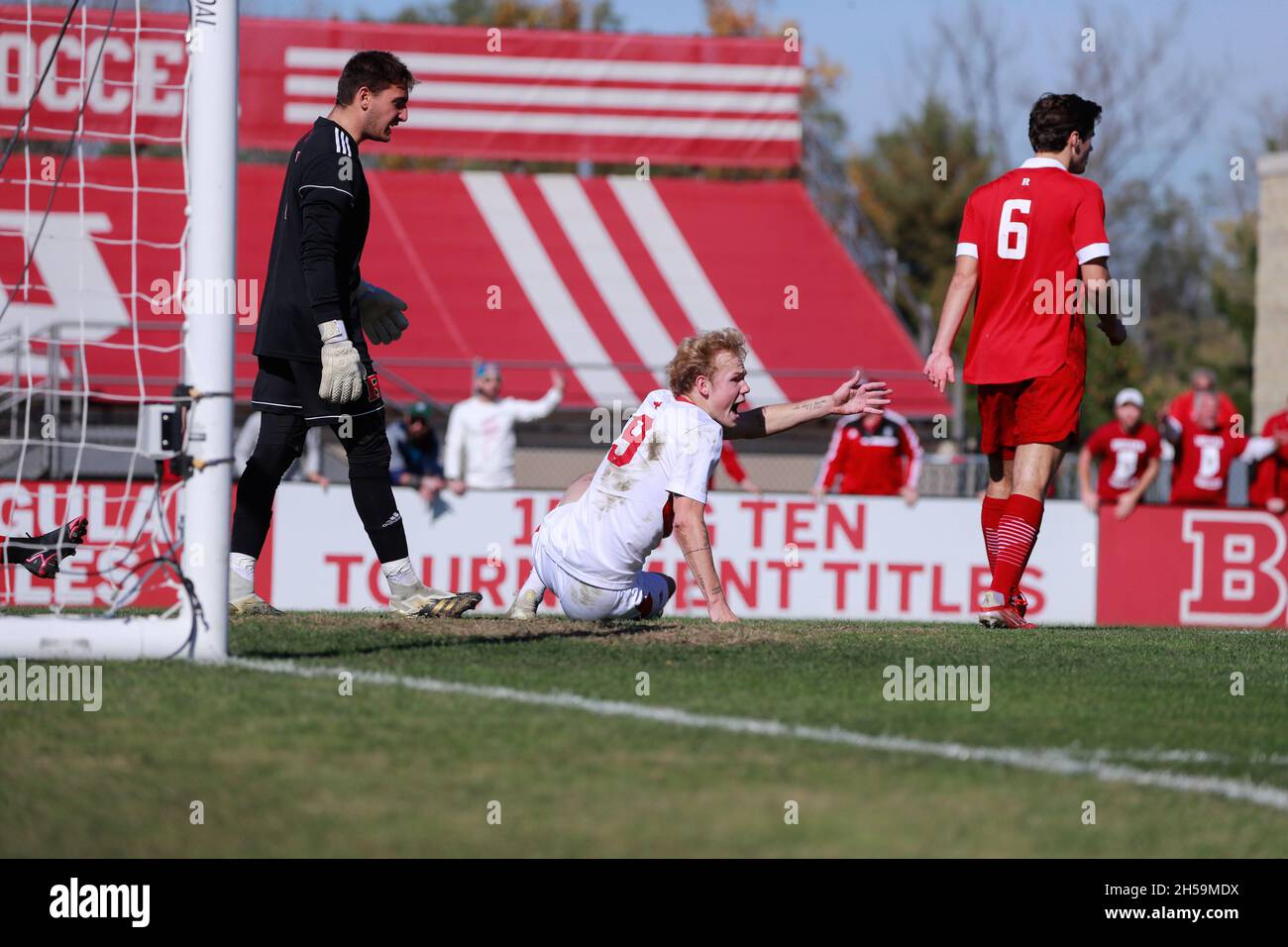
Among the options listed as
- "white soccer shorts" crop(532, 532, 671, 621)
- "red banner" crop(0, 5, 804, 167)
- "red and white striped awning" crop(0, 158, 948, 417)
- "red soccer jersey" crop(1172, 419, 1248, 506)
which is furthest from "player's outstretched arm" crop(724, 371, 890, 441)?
"red banner" crop(0, 5, 804, 167)

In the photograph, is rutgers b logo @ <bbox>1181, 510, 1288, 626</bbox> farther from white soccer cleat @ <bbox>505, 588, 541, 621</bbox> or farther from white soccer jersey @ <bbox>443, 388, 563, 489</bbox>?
white soccer cleat @ <bbox>505, 588, 541, 621</bbox>

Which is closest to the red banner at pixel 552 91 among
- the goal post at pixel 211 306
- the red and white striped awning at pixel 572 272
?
the red and white striped awning at pixel 572 272

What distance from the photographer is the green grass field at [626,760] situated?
333cm

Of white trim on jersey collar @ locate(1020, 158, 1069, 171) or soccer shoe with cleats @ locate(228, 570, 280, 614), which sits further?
white trim on jersey collar @ locate(1020, 158, 1069, 171)

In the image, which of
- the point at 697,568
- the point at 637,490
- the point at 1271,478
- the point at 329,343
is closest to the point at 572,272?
the point at 1271,478

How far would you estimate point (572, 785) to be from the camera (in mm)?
3674

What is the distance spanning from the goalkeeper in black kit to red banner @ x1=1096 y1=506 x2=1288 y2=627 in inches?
384

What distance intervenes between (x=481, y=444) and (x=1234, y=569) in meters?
6.96

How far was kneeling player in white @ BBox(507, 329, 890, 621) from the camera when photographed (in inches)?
263

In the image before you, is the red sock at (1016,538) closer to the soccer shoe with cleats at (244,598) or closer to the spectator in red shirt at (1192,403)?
the soccer shoe with cleats at (244,598)

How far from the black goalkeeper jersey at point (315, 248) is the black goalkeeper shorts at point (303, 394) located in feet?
0.24

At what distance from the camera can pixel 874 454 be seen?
15219 mm

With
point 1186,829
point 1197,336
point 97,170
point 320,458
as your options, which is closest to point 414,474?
point 320,458

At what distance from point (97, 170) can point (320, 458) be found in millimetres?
9447
